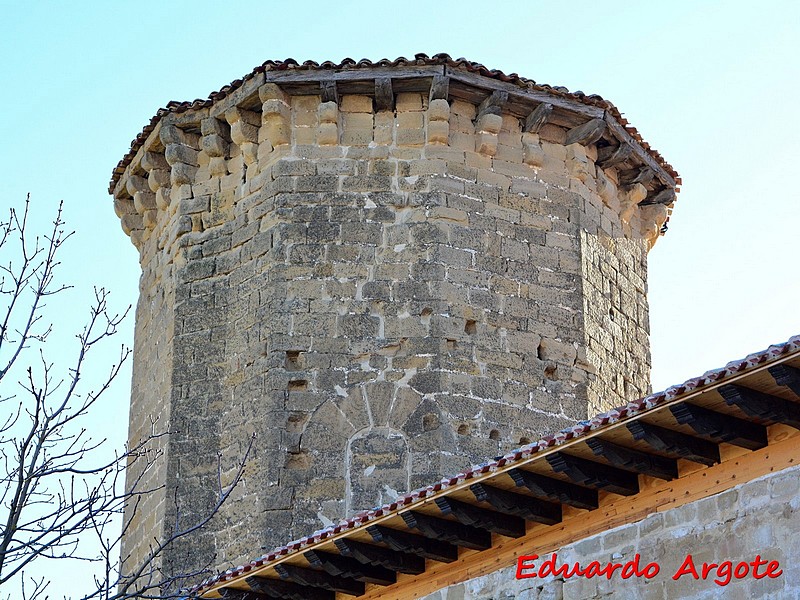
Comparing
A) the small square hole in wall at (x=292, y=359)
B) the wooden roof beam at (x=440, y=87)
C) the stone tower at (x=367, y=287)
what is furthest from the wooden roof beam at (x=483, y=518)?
the wooden roof beam at (x=440, y=87)

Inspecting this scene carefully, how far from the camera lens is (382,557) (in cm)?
833

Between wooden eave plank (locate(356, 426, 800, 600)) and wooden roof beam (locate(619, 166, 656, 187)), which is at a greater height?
wooden roof beam (locate(619, 166, 656, 187))

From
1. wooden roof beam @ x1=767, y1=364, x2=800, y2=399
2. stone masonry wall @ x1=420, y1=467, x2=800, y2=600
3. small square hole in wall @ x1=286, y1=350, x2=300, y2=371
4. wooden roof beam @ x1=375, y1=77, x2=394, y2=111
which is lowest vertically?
stone masonry wall @ x1=420, y1=467, x2=800, y2=600

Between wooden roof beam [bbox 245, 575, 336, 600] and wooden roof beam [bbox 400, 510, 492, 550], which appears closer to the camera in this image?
wooden roof beam [bbox 400, 510, 492, 550]

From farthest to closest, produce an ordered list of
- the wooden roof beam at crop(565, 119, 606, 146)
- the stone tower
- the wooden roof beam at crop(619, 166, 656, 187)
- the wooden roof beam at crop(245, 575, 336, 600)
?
the wooden roof beam at crop(619, 166, 656, 187), the wooden roof beam at crop(565, 119, 606, 146), the stone tower, the wooden roof beam at crop(245, 575, 336, 600)

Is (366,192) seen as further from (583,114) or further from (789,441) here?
(789,441)

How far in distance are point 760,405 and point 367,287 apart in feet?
16.5

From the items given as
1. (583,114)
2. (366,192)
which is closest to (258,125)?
(366,192)

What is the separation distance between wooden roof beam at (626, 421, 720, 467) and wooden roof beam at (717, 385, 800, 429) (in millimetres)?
399

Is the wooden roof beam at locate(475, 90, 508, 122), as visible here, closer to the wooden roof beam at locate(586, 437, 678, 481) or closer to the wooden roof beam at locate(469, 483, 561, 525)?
the wooden roof beam at locate(469, 483, 561, 525)

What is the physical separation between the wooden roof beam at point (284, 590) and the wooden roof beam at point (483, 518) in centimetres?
137

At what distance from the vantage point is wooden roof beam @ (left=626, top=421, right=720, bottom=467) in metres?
7.14

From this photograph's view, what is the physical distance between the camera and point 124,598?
676 cm

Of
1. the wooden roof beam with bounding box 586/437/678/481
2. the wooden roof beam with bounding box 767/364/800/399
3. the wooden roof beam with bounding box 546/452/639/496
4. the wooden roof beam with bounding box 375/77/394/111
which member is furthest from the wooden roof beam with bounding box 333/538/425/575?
the wooden roof beam with bounding box 375/77/394/111
